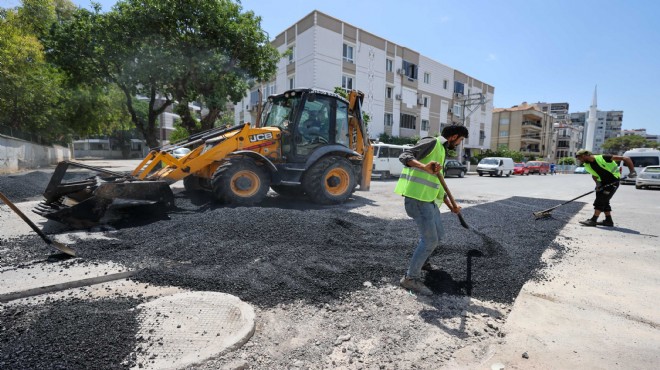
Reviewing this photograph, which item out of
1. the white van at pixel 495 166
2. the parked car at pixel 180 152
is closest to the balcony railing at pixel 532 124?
the white van at pixel 495 166

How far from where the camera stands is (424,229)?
3.31 meters

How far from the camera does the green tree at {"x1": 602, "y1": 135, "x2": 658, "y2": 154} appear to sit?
240 ft

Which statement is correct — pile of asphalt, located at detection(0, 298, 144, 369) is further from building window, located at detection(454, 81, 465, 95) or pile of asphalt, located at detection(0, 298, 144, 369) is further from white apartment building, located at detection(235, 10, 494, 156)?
building window, located at detection(454, 81, 465, 95)

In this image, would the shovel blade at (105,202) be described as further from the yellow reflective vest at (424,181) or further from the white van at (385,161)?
the white van at (385,161)

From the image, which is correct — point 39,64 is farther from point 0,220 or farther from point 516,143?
point 516,143

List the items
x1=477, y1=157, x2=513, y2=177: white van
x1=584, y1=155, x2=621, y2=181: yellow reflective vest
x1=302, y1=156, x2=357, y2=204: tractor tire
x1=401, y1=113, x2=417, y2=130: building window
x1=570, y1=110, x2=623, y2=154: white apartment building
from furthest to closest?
x1=570, y1=110, x2=623, y2=154: white apartment building
x1=401, y1=113, x2=417, y2=130: building window
x1=477, y1=157, x2=513, y2=177: white van
x1=302, y1=156, x2=357, y2=204: tractor tire
x1=584, y1=155, x2=621, y2=181: yellow reflective vest

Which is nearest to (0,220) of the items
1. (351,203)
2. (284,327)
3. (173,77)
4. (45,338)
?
(45,338)

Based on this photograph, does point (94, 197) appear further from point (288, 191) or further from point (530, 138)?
point (530, 138)

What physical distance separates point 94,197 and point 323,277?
12.9 ft

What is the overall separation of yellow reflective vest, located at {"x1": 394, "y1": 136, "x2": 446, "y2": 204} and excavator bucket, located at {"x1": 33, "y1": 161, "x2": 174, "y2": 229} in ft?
14.1

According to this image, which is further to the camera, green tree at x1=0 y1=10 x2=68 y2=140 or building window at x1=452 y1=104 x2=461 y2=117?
building window at x1=452 y1=104 x2=461 y2=117

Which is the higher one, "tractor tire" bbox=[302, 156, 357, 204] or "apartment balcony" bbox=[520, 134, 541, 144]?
"apartment balcony" bbox=[520, 134, 541, 144]

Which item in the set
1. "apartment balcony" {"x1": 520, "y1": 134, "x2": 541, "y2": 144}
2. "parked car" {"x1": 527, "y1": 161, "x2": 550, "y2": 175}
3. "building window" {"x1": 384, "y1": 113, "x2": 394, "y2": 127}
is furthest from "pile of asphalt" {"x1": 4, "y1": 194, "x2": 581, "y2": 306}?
"apartment balcony" {"x1": 520, "y1": 134, "x2": 541, "y2": 144}

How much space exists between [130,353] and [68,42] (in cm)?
1699
